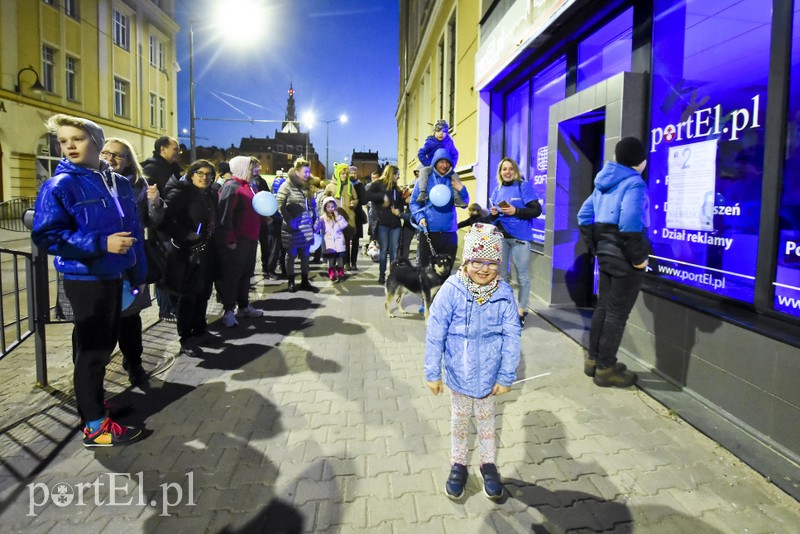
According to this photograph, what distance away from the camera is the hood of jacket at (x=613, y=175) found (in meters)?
3.89

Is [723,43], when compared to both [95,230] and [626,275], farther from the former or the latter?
[95,230]

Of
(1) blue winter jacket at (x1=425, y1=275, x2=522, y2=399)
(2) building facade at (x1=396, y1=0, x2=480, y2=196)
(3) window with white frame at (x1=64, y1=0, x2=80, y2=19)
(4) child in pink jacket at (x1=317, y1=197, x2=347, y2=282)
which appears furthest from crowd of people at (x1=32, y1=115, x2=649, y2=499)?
(3) window with white frame at (x1=64, y1=0, x2=80, y2=19)

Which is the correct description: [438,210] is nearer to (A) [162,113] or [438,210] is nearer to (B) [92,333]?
(B) [92,333]

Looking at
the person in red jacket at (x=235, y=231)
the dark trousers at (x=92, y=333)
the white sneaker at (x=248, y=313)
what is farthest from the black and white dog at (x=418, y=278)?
the dark trousers at (x=92, y=333)

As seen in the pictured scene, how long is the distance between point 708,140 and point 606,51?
99.5 inches

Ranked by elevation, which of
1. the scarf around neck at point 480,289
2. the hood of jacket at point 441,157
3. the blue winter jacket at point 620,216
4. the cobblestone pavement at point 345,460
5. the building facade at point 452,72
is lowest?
the cobblestone pavement at point 345,460

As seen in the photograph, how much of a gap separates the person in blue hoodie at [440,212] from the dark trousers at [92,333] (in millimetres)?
3496

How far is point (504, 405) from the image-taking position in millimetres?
3783

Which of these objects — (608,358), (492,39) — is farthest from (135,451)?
(492,39)

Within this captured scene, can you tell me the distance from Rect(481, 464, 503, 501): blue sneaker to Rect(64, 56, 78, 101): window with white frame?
2866cm

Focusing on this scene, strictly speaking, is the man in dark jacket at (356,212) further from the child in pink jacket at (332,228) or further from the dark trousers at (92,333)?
the dark trousers at (92,333)

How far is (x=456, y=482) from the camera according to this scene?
104 inches

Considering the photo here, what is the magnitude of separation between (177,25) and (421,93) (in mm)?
24411

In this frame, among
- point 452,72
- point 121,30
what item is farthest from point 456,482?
point 121,30
